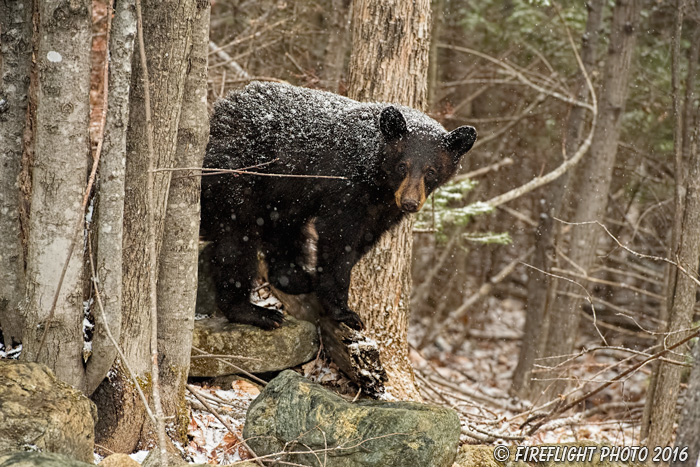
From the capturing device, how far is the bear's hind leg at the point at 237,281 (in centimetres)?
548

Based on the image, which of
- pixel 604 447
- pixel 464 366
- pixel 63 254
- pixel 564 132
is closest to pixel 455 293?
pixel 464 366

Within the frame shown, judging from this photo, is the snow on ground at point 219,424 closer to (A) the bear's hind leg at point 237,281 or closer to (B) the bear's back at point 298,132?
(A) the bear's hind leg at point 237,281

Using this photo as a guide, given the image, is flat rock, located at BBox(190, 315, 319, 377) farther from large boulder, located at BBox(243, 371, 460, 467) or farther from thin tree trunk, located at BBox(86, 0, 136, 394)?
thin tree trunk, located at BBox(86, 0, 136, 394)

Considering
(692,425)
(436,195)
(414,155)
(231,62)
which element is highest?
(231,62)

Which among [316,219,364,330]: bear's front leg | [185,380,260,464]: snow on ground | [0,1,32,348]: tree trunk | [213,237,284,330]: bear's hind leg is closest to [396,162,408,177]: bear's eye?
[316,219,364,330]: bear's front leg

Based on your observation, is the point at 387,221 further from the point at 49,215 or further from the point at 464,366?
the point at 464,366

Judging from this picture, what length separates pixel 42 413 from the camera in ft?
10.0

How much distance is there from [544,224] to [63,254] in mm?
9959

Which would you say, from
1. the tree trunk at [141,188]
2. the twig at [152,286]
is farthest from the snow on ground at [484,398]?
the twig at [152,286]

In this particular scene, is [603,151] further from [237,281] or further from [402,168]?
[237,281]

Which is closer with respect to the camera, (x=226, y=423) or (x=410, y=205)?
(x=226, y=423)

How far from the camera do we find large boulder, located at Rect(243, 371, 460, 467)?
3676 millimetres

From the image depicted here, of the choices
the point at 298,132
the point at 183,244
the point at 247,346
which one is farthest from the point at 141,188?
the point at 247,346

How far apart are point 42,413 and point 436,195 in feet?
19.4
